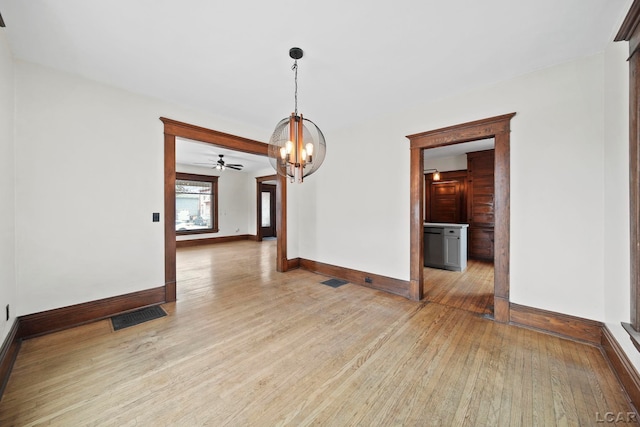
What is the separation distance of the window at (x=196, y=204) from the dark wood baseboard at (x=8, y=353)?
19.6 ft

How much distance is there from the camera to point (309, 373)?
185 centimetres

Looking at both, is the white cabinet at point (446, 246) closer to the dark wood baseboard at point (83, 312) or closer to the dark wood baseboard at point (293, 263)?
the dark wood baseboard at point (293, 263)

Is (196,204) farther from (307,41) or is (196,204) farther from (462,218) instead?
(462,218)

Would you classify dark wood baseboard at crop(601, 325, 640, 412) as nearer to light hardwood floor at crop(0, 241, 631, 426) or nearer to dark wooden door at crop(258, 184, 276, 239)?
light hardwood floor at crop(0, 241, 631, 426)

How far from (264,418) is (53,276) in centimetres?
269

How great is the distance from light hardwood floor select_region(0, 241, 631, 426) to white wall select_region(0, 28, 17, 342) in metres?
0.51

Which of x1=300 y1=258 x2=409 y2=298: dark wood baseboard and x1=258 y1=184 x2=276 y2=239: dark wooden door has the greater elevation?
x1=258 y1=184 x2=276 y2=239: dark wooden door

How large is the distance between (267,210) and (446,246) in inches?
288

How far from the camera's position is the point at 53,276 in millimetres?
2496

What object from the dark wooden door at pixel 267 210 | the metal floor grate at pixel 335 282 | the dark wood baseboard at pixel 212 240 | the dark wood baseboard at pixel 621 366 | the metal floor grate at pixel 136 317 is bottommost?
the metal floor grate at pixel 136 317

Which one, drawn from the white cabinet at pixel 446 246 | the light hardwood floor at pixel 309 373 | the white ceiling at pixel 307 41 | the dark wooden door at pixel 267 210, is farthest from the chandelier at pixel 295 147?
the dark wooden door at pixel 267 210

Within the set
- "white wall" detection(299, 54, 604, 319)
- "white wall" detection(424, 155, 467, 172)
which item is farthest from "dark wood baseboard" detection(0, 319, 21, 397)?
"white wall" detection(424, 155, 467, 172)

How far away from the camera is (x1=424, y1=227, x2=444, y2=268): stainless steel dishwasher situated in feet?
16.4

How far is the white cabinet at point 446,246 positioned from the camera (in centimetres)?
477
